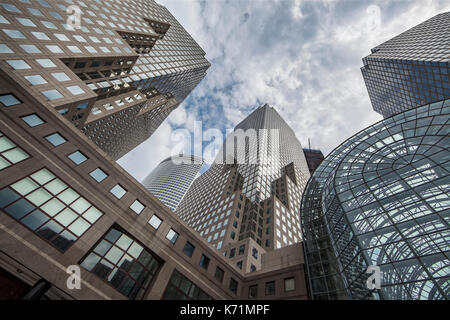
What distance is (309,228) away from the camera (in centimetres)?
3030

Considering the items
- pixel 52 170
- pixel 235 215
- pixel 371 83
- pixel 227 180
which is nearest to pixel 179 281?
pixel 52 170

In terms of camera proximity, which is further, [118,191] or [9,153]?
[118,191]

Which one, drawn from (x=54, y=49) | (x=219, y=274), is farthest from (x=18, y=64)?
(x=219, y=274)

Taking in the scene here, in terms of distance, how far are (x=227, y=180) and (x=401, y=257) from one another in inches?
3132

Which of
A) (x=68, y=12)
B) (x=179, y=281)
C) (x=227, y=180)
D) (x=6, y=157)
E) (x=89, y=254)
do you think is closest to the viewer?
(x=6, y=157)

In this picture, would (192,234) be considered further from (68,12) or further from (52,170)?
(68,12)

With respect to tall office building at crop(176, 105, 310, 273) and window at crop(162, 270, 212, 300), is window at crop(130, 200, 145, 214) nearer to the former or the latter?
window at crop(162, 270, 212, 300)

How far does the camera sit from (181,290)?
2250cm

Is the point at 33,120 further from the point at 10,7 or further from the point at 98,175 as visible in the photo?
the point at 10,7

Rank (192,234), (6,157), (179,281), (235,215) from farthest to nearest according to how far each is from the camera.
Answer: (235,215), (192,234), (179,281), (6,157)

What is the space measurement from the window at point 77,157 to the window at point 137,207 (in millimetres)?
6802

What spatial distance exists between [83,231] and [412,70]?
91111mm

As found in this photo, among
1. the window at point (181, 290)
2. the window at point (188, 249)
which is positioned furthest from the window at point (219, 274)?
the window at point (188, 249)

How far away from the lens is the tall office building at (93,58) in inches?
1102
